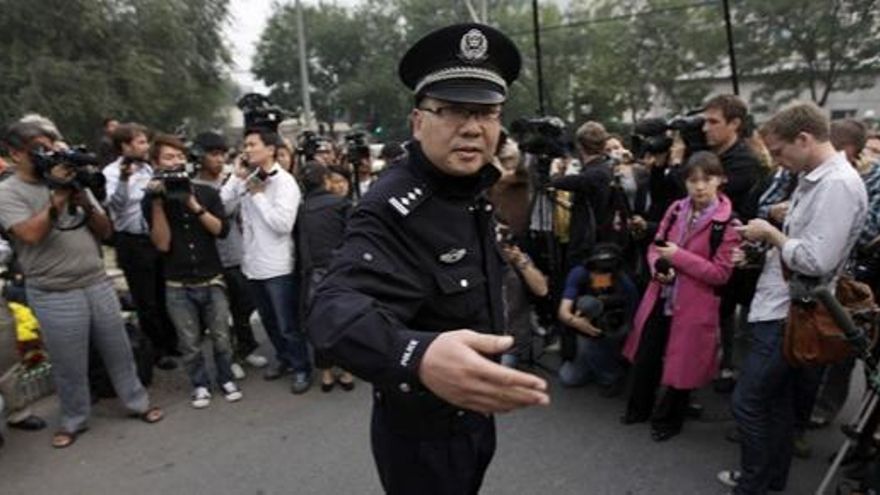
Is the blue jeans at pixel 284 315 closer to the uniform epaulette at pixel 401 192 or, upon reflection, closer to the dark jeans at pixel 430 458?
A: the dark jeans at pixel 430 458

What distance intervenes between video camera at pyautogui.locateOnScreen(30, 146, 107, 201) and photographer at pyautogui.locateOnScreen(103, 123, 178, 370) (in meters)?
1.21

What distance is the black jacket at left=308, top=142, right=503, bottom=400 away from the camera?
125 cm

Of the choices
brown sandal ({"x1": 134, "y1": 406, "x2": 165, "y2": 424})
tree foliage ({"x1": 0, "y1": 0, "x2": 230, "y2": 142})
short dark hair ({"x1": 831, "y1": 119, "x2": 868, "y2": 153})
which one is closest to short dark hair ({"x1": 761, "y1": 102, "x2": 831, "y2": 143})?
short dark hair ({"x1": 831, "y1": 119, "x2": 868, "y2": 153})

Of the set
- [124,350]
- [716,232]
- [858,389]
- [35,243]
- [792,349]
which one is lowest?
[858,389]

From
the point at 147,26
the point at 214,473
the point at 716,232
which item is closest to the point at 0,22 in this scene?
the point at 147,26

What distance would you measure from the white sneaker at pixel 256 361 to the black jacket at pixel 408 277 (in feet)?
12.4

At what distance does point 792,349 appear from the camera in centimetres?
254

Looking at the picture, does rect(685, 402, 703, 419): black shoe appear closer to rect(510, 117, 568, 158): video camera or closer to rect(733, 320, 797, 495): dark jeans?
rect(733, 320, 797, 495): dark jeans

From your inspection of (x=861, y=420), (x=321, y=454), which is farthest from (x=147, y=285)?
(x=861, y=420)

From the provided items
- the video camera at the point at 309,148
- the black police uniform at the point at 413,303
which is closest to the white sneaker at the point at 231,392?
the video camera at the point at 309,148

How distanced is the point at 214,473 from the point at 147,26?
14.1 m

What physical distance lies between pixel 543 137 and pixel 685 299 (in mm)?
1333

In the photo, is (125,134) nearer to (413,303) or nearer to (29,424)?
(29,424)

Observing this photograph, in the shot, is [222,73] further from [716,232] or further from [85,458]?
[716,232]
